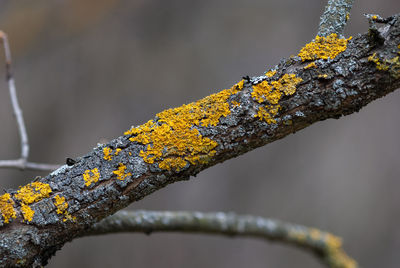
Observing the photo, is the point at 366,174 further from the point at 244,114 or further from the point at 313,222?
the point at 244,114

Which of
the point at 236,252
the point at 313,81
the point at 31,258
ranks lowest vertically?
the point at 31,258

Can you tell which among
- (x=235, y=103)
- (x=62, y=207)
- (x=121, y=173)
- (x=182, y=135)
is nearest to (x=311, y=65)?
(x=235, y=103)

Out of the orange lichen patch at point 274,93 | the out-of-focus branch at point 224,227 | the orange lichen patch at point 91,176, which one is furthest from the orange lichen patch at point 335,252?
the orange lichen patch at point 91,176

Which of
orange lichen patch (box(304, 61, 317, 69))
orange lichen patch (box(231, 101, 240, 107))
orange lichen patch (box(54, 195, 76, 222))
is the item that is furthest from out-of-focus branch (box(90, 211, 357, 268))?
orange lichen patch (box(304, 61, 317, 69))

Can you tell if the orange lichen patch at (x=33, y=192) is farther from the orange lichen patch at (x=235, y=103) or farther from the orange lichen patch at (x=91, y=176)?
the orange lichen patch at (x=235, y=103)

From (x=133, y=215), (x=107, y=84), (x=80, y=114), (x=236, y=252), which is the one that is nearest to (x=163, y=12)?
(x=107, y=84)

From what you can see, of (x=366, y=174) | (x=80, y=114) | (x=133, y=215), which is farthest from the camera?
(x=80, y=114)
